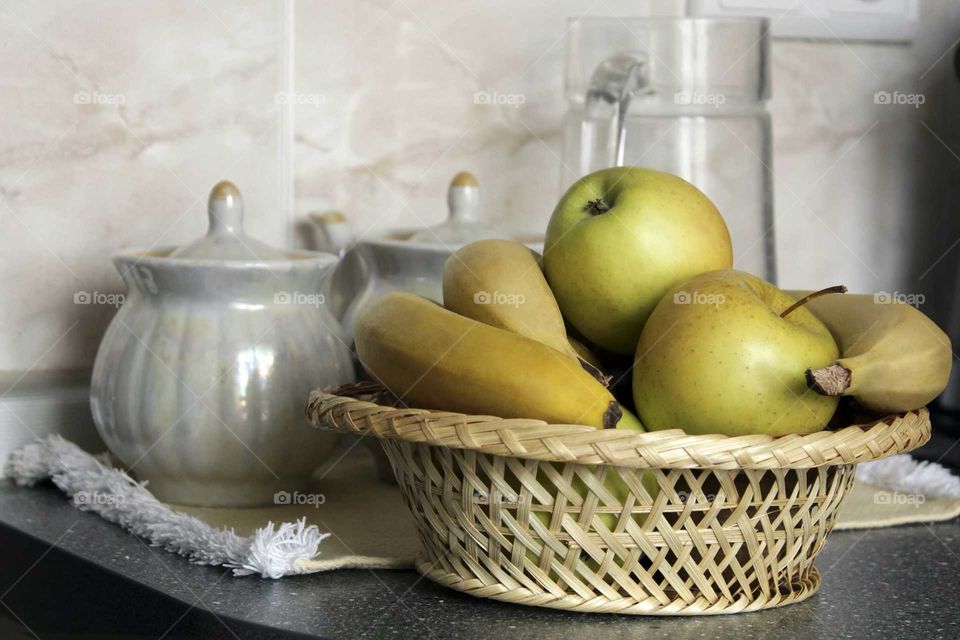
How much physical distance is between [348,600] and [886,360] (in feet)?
0.99

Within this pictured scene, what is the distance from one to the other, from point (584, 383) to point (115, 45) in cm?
56

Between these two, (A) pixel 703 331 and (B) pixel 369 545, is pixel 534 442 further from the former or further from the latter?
(B) pixel 369 545

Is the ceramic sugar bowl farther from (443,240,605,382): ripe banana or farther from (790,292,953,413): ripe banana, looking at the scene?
(790,292,953,413): ripe banana

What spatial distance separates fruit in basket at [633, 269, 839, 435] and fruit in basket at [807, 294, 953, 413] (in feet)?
0.05

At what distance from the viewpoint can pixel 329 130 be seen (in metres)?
0.94

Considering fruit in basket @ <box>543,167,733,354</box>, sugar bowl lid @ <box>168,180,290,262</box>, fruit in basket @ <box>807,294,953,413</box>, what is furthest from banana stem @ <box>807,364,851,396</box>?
sugar bowl lid @ <box>168,180,290,262</box>

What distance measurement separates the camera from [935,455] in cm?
93

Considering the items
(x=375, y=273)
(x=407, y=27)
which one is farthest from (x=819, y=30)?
(x=375, y=273)

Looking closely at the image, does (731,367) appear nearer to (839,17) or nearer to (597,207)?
(597,207)

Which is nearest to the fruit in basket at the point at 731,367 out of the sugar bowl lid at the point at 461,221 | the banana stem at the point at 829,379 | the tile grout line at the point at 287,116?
the banana stem at the point at 829,379

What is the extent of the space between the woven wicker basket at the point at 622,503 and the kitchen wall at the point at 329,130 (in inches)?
16.4

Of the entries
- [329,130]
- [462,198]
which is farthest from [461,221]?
[329,130]

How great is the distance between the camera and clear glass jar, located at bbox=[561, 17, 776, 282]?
35.8 inches

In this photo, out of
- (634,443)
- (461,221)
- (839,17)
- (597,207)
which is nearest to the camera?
(634,443)
